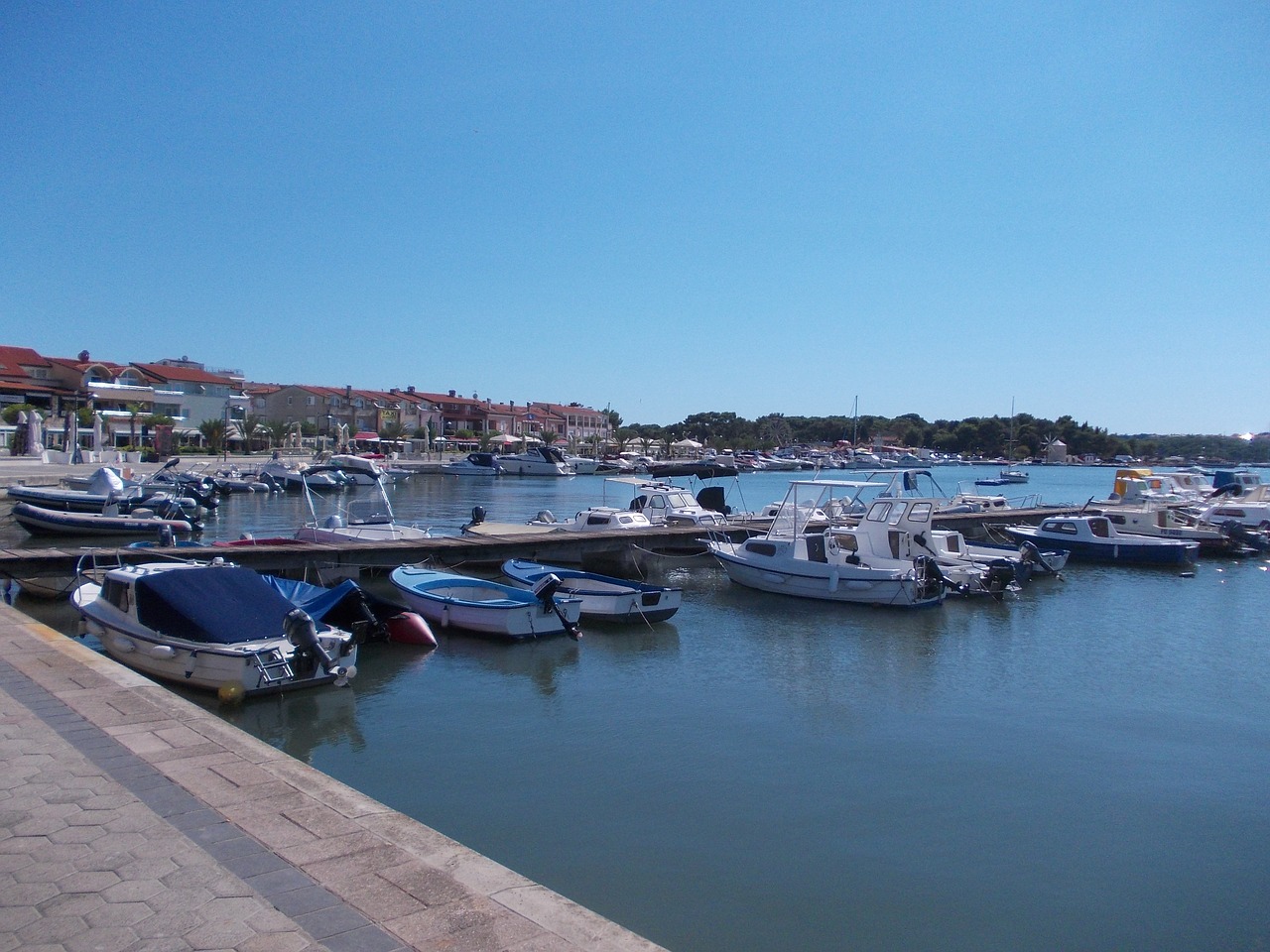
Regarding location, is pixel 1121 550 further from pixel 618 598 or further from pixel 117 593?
pixel 117 593

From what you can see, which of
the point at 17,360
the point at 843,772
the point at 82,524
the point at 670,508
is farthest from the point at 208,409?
the point at 843,772

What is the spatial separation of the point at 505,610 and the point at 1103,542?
26591mm

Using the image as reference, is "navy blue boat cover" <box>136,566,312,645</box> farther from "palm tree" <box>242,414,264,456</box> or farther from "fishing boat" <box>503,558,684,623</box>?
"palm tree" <box>242,414,264,456</box>

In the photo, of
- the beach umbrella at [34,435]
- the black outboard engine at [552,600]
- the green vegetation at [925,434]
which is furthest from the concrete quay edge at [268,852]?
the green vegetation at [925,434]

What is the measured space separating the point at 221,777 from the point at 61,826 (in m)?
1.30

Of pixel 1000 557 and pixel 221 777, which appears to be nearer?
pixel 221 777

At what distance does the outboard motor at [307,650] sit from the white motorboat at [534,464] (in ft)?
282

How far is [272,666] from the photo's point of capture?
14.4 m

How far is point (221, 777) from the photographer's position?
25.0 feet

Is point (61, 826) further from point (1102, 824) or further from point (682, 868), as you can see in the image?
point (1102, 824)

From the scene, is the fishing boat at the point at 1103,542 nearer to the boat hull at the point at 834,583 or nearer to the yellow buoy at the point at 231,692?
the boat hull at the point at 834,583

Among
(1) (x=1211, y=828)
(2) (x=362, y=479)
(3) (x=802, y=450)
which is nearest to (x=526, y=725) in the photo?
(1) (x=1211, y=828)

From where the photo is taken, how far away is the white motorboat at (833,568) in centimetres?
2491

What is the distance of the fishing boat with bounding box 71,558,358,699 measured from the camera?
14367 millimetres
